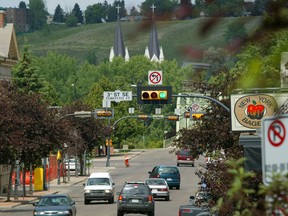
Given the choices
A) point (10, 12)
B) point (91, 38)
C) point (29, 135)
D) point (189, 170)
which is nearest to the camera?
point (10, 12)

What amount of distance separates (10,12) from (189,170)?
84639 mm

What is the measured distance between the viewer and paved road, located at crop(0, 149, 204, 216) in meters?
46.5

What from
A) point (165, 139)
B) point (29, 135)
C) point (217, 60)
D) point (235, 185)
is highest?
point (217, 60)

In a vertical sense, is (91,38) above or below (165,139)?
above

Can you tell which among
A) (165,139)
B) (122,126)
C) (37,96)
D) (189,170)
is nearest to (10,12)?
(37,96)

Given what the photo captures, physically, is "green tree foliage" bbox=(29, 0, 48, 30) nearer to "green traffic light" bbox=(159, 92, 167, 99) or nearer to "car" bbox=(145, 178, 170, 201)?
"green traffic light" bbox=(159, 92, 167, 99)

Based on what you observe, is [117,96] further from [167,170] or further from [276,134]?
[276,134]

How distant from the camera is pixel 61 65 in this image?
173875 millimetres

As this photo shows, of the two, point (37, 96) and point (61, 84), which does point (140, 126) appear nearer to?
point (61, 84)

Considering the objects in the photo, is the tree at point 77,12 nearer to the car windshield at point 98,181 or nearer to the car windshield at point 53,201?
the car windshield at point 53,201

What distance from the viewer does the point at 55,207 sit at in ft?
120

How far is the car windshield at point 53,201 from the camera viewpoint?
3734 centimetres

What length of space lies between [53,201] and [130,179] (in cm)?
3798

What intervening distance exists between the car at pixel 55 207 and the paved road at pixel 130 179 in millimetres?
6255
